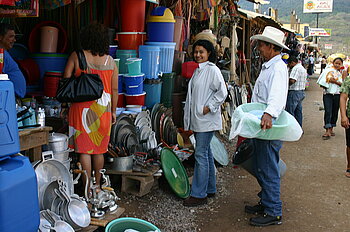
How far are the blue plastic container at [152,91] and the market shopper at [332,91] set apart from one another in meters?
4.42

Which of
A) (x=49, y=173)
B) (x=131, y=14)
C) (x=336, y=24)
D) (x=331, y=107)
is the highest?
(x=336, y=24)

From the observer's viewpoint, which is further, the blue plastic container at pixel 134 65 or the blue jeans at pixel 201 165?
the blue plastic container at pixel 134 65

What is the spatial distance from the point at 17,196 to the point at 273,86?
8.27 feet

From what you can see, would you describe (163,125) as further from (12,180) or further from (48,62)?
(12,180)

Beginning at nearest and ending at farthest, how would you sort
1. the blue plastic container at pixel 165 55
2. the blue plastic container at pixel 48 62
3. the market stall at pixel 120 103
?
the market stall at pixel 120 103 < the blue plastic container at pixel 48 62 < the blue plastic container at pixel 165 55

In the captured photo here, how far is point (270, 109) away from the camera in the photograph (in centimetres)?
346

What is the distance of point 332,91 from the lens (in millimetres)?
8055

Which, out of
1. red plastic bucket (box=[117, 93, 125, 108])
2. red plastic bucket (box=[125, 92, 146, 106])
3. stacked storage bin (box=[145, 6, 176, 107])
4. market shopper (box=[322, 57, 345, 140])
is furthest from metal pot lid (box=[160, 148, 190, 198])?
market shopper (box=[322, 57, 345, 140])

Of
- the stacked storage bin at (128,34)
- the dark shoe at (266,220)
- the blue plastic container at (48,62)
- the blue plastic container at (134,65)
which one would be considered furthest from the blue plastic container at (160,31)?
the dark shoe at (266,220)

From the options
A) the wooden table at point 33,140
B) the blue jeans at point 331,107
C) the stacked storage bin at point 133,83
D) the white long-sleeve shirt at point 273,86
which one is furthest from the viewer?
the blue jeans at point 331,107

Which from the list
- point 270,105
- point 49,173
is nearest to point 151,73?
point 270,105

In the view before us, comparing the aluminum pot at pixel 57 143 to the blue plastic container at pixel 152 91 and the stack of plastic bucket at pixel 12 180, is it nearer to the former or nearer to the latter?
the stack of plastic bucket at pixel 12 180

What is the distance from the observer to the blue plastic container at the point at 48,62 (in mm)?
4598

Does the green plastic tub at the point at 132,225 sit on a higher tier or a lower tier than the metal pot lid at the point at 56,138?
lower
